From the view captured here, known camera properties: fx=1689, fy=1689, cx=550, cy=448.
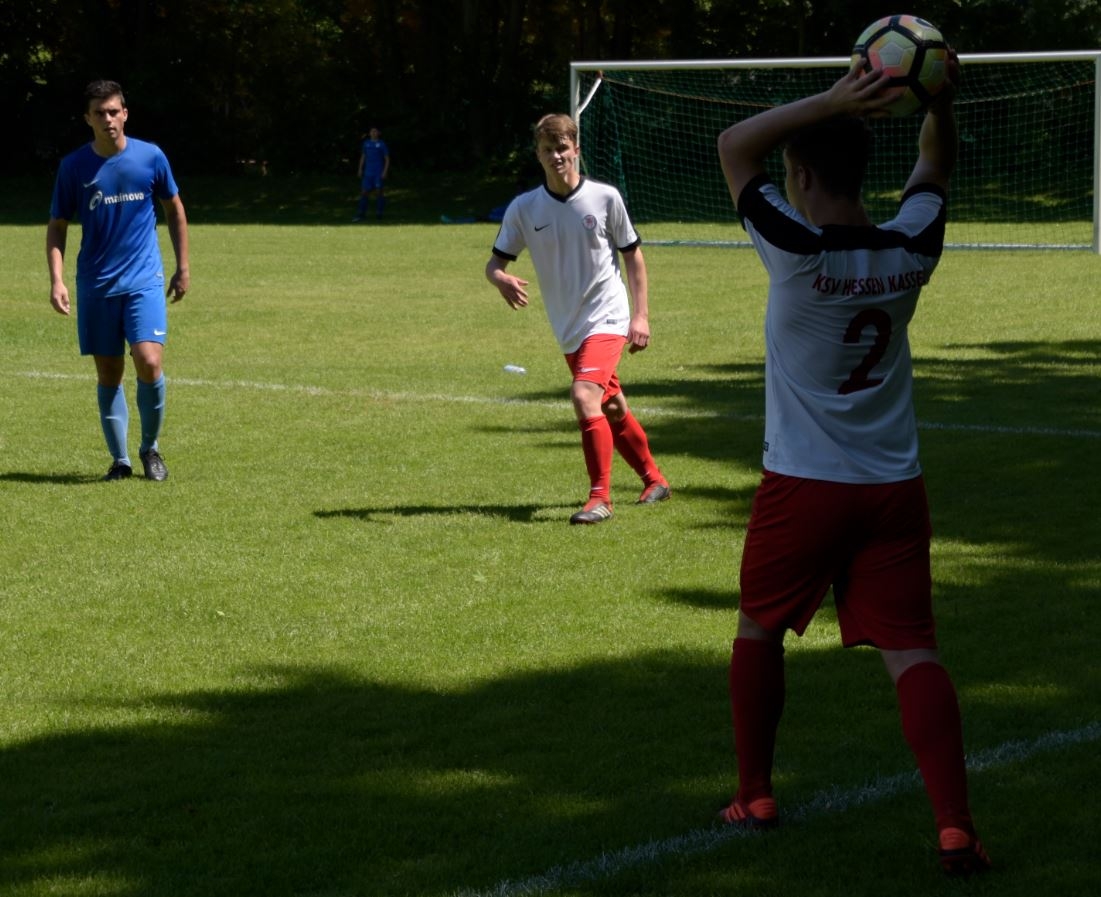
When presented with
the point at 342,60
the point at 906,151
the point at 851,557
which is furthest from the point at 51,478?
the point at 342,60

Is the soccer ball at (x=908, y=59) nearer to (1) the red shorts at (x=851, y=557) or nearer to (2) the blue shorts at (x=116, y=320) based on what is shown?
(1) the red shorts at (x=851, y=557)

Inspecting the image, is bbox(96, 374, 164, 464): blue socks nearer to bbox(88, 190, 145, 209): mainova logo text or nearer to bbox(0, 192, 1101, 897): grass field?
bbox(0, 192, 1101, 897): grass field

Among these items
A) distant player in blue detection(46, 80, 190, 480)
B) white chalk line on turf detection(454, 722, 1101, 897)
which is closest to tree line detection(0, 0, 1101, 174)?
distant player in blue detection(46, 80, 190, 480)

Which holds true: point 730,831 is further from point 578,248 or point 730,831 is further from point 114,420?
point 114,420

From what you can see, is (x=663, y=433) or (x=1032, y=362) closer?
(x=663, y=433)

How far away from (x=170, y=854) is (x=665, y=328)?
13.3m

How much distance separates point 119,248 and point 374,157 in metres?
28.4

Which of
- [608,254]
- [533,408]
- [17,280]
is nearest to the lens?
[608,254]

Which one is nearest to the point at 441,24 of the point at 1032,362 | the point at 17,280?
the point at 17,280

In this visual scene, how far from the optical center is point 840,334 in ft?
13.7

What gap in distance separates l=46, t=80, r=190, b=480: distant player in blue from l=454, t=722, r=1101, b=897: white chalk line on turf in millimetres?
6152

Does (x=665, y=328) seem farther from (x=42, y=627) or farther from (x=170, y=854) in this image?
(x=170, y=854)

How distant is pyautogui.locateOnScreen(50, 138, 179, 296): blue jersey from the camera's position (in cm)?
978

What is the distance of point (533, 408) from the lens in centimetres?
1250
